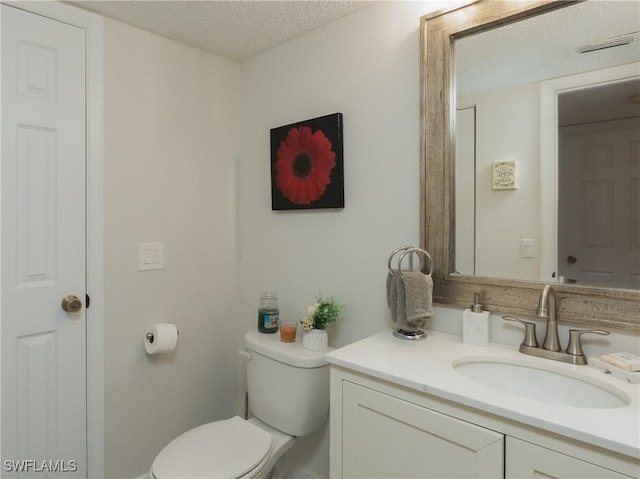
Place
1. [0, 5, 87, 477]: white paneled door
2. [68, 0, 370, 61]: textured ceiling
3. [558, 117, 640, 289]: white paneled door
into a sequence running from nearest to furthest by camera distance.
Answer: [558, 117, 640, 289]: white paneled door
[0, 5, 87, 477]: white paneled door
[68, 0, 370, 61]: textured ceiling

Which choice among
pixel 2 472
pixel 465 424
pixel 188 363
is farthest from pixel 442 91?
pixel 2 472

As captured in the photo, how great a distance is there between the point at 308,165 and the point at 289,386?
93 cm

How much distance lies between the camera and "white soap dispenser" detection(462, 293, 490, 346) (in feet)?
3.97

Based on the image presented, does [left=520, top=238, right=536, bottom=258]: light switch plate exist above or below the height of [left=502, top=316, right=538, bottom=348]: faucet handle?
above

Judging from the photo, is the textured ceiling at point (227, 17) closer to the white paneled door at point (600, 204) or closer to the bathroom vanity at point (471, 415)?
the white paneled door at point (600, 204)

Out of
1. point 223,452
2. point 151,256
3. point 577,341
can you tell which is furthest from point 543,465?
point 151,256

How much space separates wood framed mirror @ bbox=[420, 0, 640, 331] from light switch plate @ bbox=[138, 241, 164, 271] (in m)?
1.18

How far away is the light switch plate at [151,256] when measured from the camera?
1.75 meters

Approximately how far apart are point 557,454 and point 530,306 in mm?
489

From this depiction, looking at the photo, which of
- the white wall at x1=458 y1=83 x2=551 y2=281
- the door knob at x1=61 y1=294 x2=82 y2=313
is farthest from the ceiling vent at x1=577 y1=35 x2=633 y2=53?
the door knob at x1=61 y1=294 x2=82 y2=313

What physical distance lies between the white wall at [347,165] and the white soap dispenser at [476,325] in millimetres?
314

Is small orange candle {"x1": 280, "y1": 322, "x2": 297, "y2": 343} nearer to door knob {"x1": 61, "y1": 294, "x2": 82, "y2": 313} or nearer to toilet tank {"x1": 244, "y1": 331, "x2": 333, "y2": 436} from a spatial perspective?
toilet tank {"x1": 244, "y1": 331, "x2": 333, "y2": 436}

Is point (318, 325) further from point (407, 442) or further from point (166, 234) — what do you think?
point (166, 234)

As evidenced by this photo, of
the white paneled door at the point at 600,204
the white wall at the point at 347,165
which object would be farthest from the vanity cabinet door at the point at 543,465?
the white wall at the point at 347,165
